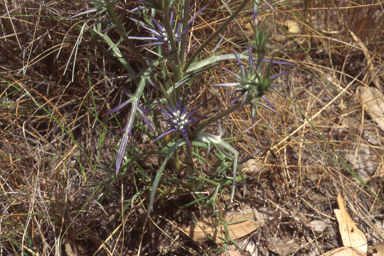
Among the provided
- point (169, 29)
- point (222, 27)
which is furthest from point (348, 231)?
point (169, 29)

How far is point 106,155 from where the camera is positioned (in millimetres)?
2143

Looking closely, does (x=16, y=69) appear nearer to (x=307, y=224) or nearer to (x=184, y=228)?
(x=184, y=228)

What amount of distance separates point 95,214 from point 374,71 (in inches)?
95.4

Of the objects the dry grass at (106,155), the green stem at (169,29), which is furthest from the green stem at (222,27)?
the dry grass at (106,155)

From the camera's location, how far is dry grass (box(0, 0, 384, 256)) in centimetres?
191

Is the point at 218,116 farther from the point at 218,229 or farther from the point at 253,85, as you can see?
the point at 218,229

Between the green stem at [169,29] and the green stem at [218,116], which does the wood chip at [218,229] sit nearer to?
the green stem at [218,116]

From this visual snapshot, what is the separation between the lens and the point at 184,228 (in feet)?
6.57

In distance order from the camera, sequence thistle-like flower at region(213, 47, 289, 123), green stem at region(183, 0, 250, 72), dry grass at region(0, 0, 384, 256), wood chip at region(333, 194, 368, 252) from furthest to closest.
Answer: wood chip at region(333, 194, 368, 252) → dry grass at region(0, 0, 384, 256) → green stem at region(183, 0, 250, 72) → thistle-like flower at region(213, 47, 289, 123)

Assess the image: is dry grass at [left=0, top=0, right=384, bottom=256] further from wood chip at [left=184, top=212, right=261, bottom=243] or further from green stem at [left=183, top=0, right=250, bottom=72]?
green stem at [left=183, top=0, right=250, bottom=72]

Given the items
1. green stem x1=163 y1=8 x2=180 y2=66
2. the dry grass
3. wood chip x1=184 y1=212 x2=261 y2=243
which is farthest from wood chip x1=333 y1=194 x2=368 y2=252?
green stem x1=163 y1=8 x2=180 y2=66

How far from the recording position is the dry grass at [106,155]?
1.91m

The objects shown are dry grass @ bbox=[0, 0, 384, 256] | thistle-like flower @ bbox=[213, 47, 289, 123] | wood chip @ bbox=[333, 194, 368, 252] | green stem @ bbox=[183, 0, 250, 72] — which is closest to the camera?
thistle-like flower @ bbox=[213, 47, 289, 123]

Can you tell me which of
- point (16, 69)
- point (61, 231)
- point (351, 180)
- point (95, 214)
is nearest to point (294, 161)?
point (351, 180)
